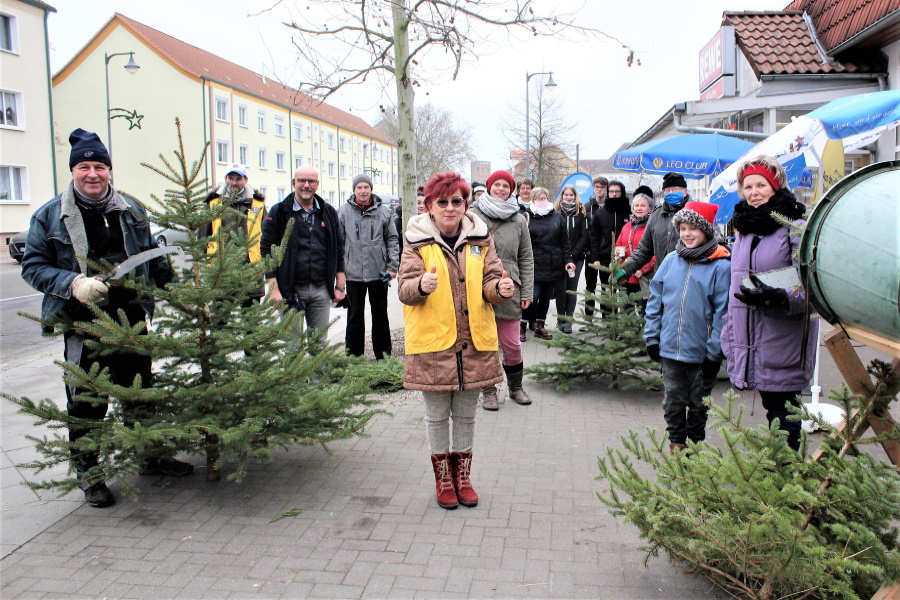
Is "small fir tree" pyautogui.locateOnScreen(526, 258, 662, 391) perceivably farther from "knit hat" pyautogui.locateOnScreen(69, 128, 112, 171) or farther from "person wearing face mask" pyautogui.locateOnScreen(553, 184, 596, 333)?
"knit hat" pyautogui.locateOnScreen(69, 128, 112, 171)

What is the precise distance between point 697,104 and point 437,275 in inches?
233

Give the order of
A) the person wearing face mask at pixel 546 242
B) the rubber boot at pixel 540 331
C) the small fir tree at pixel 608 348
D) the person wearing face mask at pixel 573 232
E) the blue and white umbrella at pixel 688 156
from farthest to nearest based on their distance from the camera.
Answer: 1. the person wearing face mask at pixel 573 232
2. the rubber boot at pixel 540 331
3. the person wearing face mask at pixel 546 242
4. the blue and white umbrella at pixel 688 156
5. the small fir tree at pixel 608 348

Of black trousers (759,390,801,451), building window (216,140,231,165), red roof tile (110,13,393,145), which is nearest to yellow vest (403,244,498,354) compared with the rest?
black trousers (759,390,801,451)

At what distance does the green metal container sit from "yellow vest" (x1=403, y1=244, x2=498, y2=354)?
5.88ft

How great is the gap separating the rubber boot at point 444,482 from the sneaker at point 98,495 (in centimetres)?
184

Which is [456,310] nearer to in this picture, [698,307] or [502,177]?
[698,307]

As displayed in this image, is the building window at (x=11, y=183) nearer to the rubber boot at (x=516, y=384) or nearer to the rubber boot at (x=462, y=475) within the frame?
the rubber boot at (x=516, y=384)

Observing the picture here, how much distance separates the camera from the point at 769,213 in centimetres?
393

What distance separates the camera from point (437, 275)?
154 inches

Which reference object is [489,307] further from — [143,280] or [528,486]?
[143,280]

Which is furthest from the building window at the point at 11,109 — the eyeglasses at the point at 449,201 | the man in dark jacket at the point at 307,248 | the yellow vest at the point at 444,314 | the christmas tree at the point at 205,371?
the yellow vest at the point at 444,314

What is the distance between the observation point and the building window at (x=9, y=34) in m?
28.7

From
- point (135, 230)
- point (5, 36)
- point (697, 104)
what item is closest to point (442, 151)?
point (5, 36)

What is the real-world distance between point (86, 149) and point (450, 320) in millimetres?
2219
